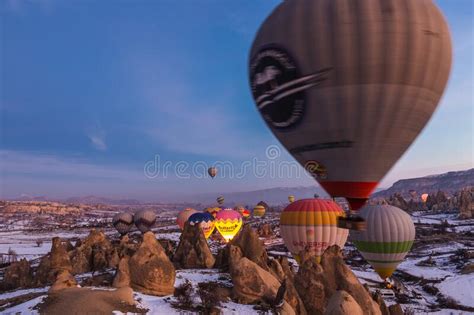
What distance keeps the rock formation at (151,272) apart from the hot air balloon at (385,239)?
1752cm

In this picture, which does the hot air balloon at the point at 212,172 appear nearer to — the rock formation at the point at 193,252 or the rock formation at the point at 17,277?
the rock formation at the point at 193,252

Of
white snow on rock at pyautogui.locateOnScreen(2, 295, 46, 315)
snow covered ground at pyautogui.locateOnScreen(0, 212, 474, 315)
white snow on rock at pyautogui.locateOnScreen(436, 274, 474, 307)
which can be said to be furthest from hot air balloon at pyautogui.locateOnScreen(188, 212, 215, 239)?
white snow on rock at pyautogui.locateOnScreen(2, 295, 46, 315)

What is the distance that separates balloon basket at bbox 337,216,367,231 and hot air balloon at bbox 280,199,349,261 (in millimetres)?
12356

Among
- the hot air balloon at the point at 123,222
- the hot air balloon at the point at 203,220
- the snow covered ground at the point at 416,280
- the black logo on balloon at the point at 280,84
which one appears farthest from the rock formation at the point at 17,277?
the hot air balloon at the point at 123,222

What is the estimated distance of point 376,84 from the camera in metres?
13.8

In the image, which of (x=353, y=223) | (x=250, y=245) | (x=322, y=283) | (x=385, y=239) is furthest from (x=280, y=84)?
(x=385, y=239)

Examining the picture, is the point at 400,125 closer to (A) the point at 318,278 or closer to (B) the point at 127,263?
(A) the point at 318,278

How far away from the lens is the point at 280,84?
14602mm

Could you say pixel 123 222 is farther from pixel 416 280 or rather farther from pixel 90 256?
pixel 416 280

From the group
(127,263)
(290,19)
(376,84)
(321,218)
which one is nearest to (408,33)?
(376,84)

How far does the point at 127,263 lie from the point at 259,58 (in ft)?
45.0

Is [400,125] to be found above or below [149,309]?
above

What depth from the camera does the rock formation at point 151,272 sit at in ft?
65.3

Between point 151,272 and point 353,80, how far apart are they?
14561mm
